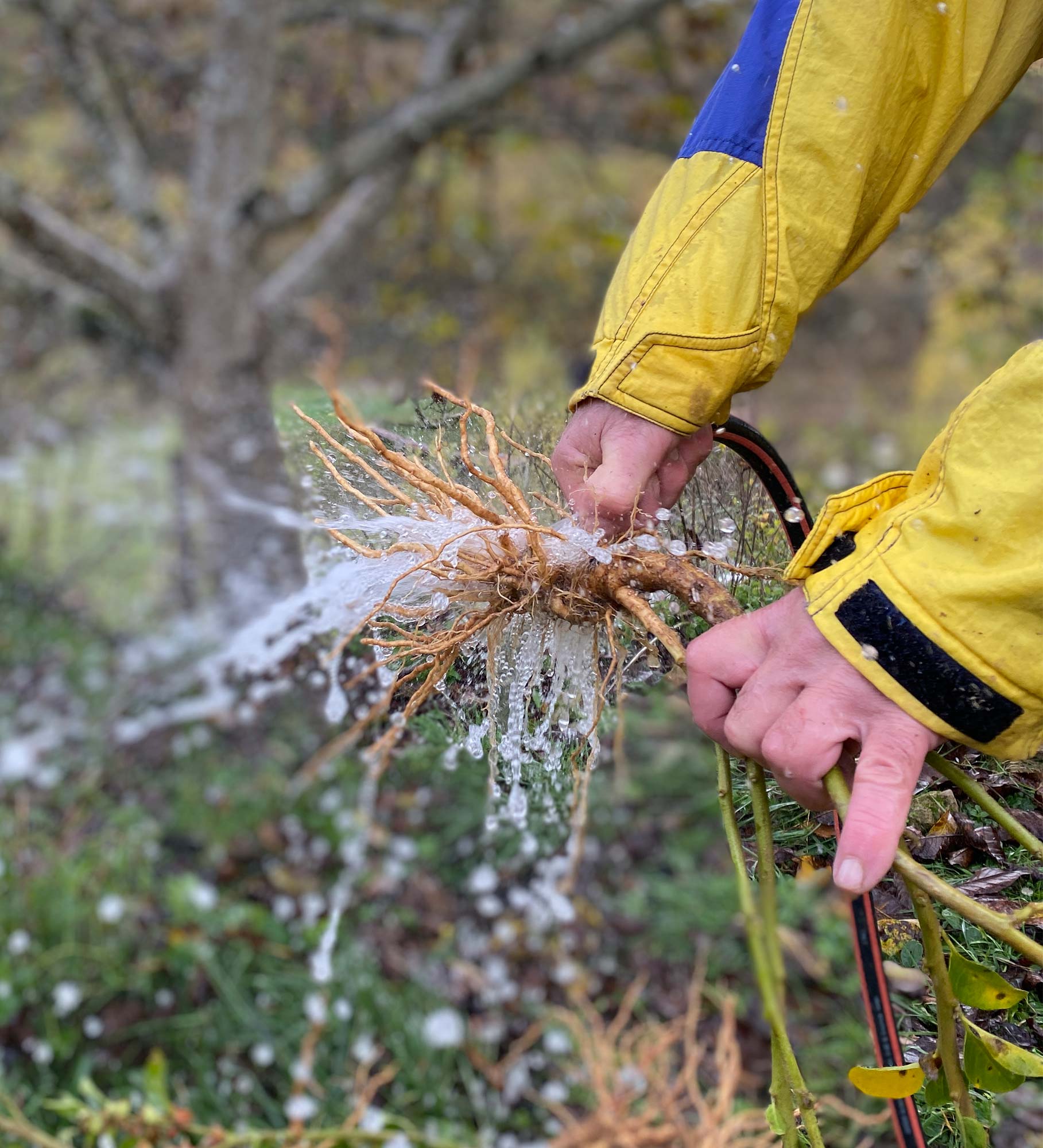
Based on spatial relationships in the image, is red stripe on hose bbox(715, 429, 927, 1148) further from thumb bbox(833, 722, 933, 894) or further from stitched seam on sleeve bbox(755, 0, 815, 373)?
stitched seam on sleeve bbox(755, 0, 815, 373)

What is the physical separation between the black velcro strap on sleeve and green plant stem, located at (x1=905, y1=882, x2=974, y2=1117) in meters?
0.20

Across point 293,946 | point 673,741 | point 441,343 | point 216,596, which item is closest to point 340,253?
point 441,343

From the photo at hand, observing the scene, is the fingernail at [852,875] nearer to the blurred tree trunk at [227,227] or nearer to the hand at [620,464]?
the hand at [620,464]

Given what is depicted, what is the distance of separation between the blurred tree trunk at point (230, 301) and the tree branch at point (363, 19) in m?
0.55

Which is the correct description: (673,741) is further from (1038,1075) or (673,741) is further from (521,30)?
(521,30)

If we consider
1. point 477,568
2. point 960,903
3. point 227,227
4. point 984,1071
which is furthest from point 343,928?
point 227,227

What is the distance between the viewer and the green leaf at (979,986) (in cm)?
98

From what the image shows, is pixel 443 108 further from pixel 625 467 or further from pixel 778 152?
pixel 625 467

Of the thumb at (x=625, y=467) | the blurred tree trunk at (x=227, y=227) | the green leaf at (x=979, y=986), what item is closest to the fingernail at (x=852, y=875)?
the green leaf at (x=979, y=986)

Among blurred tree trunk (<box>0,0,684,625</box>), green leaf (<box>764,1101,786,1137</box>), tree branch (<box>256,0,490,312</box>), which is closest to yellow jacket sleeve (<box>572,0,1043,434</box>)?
green leaf (<box>764,1101,786,1137</box>)

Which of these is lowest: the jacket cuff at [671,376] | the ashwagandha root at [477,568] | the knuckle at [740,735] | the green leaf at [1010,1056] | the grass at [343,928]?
the grass at [343,928]

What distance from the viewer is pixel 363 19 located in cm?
457

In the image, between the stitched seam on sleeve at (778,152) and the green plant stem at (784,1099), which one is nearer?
the green plant stem at (784,1099)

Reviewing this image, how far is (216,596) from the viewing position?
4137mm
